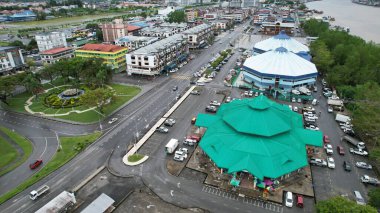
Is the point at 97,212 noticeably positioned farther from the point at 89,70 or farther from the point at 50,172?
the point at 89,70

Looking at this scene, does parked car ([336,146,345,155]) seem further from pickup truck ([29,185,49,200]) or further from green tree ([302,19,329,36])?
green tree ([302,19,329,36])

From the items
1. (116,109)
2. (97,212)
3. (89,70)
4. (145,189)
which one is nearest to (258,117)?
(145,189)

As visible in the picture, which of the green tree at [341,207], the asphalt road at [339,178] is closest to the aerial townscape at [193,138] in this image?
the green tree at [341,207]

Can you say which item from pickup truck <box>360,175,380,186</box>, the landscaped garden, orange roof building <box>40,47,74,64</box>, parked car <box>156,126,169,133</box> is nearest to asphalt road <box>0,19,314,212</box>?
parked car <box>156,126,169,133</box>

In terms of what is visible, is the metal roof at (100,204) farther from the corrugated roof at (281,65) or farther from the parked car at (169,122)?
the corrugated roof at (281,65)

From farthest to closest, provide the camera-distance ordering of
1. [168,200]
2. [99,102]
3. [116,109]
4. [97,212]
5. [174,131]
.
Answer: [116,109]
[99,102]
[174,131]
[168,200]
[97,212]
